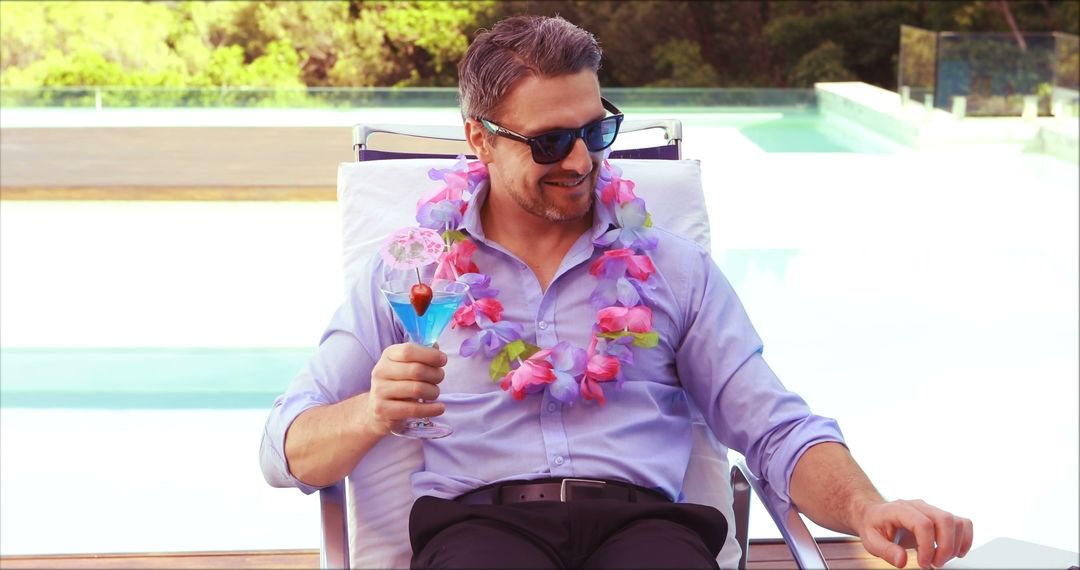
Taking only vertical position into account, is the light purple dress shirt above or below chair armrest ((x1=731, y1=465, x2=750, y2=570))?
above

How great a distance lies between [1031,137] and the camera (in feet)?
35.8

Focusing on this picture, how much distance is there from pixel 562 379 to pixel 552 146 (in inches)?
15.9

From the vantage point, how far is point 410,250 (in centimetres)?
198

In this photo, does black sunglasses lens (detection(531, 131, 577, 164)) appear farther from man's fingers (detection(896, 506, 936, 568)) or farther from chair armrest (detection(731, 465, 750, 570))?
man's fingers (detection(896, 506, 936, 568))

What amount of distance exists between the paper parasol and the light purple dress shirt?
0.14m

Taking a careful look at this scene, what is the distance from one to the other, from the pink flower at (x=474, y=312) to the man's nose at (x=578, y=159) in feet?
0.93

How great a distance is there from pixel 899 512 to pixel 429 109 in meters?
9.99

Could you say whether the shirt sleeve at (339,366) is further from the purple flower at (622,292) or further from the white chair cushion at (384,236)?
the purple flower at (622,292)

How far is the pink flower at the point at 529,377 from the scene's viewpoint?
2.01 metres

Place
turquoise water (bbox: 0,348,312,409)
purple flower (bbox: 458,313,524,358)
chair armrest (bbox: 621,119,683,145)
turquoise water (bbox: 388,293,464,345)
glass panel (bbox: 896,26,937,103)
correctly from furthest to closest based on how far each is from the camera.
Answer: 1. glass panel (bbox: 896,26,937,103)
2. turquoise water (bbox: 0,348,312,409)
3. chair armrest (bbox: 621,119,683,145)
4. purple flower (bbox: 458,313,524,358)
5. turquoise water (bbox: 388,293,464,345)

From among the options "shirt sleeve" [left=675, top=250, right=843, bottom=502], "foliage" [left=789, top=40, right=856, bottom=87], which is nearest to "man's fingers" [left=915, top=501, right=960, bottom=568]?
"shirt sleeve" [left=675, top=250, right=843, bottom=502]

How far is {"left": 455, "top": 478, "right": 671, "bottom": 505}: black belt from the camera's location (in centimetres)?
196

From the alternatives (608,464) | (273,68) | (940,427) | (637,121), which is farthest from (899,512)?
(273,68)

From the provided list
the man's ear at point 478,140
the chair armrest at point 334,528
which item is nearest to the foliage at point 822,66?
the man's ear at point 478,140
